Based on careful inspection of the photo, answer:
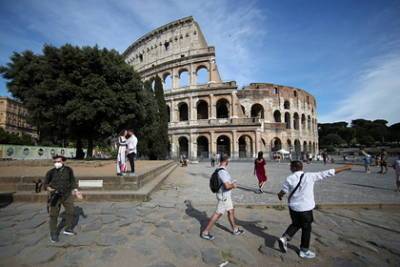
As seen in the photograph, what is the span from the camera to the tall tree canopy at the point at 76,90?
44.8 ft

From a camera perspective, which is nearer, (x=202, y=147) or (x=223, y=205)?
(x=223, y=205)

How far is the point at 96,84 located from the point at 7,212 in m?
10.5

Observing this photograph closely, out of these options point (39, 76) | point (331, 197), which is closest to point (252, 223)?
point (331, 197)

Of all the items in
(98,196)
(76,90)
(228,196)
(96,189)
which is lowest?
(98,196)

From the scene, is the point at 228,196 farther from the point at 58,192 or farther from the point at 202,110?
the point at 202,110

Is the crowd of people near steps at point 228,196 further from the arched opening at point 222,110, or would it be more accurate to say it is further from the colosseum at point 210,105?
the arched opening at point 222,110

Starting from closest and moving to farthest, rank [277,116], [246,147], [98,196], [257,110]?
[98,196] → [246,147] → [257,110] → [277,116]

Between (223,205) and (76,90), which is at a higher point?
(76,90)

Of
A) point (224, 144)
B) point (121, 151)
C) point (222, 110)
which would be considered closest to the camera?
point (121, 151)

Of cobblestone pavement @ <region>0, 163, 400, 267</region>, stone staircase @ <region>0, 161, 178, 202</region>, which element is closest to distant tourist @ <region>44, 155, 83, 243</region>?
cobblestone pavement @ <region>0, 163, 400, 267</region>

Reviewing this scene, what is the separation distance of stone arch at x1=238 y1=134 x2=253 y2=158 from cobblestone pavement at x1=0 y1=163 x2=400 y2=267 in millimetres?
25949

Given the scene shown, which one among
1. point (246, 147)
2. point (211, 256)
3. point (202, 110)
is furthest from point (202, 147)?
point (211, 256)

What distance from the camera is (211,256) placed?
3.11 m

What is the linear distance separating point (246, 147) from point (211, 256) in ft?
100
